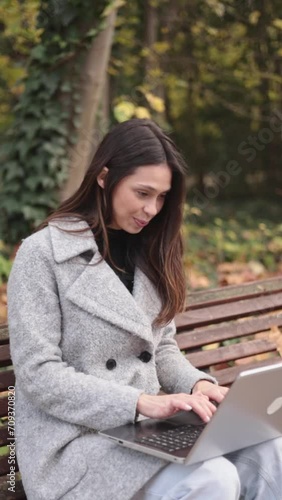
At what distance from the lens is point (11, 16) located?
784 cm

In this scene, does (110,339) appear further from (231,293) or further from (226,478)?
(231,293)

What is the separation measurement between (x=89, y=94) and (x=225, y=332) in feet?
8.46

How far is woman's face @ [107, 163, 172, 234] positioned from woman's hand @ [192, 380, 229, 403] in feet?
1.73

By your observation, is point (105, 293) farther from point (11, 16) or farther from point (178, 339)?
point (11, 16)

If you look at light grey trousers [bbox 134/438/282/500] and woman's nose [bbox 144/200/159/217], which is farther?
woman's nose [bbox 144/200/159/217]

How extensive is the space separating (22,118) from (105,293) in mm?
3622

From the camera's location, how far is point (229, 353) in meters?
3.62

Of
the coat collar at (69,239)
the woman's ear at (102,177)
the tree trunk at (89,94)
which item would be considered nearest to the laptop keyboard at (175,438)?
the coat collar at (69,239)

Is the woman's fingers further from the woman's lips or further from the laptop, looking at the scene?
the woman's lips

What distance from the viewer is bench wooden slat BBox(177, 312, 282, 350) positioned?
347 cm

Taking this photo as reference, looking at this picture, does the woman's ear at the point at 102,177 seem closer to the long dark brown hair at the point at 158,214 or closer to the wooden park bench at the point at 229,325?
the long dark brown hair at the point at 158,214

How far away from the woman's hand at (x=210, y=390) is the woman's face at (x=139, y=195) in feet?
1.73

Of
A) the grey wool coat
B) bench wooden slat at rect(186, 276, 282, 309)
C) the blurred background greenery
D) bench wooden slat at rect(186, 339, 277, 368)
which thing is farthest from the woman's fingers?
the blurred background greenery

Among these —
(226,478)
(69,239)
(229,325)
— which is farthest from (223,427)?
(229,325)
